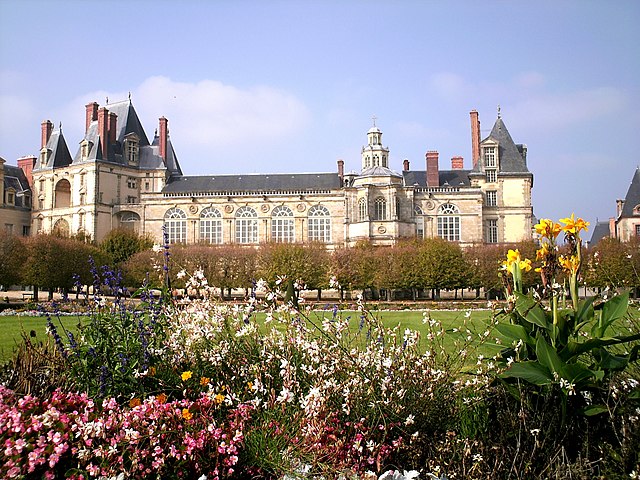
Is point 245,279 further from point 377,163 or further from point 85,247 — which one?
point 377,163

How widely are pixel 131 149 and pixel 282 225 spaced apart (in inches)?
530

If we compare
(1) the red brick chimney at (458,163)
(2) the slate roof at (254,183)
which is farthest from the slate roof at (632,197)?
(2) the slate roof at (254,183)

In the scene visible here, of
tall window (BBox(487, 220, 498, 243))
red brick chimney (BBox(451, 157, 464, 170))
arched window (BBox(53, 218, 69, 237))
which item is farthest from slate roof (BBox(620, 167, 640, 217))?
arched window (BBox(53, 218, 69, 237))

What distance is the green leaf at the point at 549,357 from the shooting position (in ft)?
10.9

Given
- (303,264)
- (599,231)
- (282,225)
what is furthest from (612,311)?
(599,231)

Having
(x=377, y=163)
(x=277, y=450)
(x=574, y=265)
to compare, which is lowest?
(x=277, y=450)

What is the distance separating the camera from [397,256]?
3288 cm

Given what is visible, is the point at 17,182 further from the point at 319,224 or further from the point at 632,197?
the point at 632,197

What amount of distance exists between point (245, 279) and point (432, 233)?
52.9ft

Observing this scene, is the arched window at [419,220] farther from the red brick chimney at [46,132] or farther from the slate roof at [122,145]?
the red brick chimney at [46,132]

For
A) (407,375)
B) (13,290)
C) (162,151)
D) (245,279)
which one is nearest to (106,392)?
(407,375)

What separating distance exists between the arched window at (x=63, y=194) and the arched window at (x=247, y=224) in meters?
14.3

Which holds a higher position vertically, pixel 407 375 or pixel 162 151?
pixel 162 151

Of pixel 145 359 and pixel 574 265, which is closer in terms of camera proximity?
pixel 574 265
